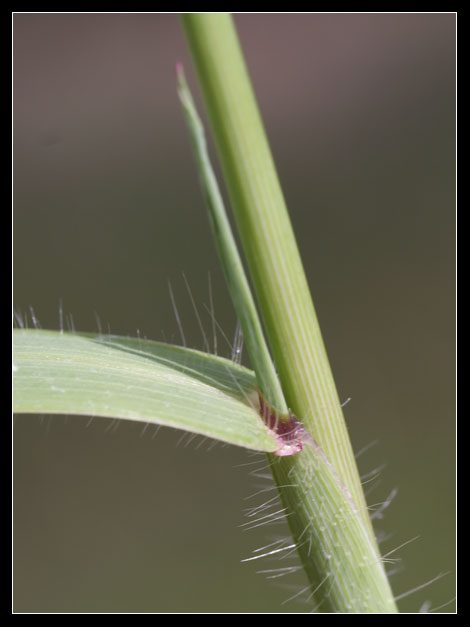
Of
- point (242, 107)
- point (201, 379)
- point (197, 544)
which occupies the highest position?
point (242, 107)

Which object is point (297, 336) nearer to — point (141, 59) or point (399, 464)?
point (399, 464)

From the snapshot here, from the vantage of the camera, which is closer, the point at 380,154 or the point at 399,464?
the point at 399,464

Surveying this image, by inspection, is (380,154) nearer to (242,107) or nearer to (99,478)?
(99,478)

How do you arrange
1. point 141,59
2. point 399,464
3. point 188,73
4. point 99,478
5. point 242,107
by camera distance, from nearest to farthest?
1. point 242,107
2. point 399,464
3. point 99,478
4. point 188,73
5. point 141,59

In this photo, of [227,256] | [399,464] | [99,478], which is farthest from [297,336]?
[99,478]

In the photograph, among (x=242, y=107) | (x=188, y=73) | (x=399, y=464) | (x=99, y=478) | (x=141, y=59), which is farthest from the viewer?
(x=141, y=59)

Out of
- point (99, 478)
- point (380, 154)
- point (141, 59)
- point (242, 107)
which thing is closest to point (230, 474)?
point (99, 478)

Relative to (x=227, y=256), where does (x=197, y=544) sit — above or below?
below
